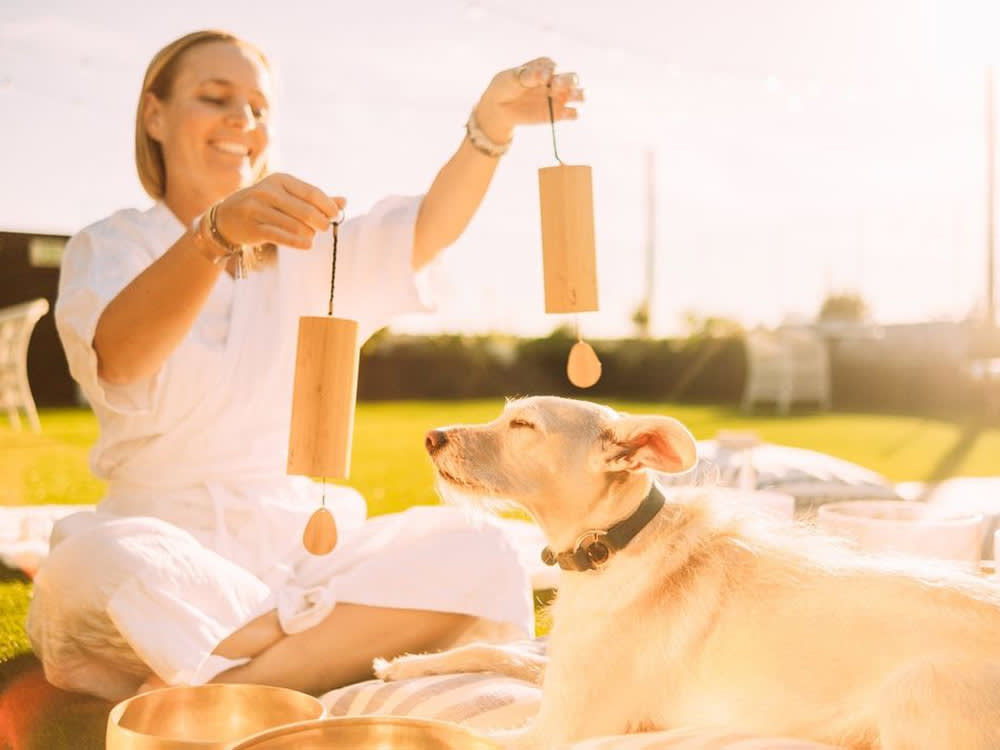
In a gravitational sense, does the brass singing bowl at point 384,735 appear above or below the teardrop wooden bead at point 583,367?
below

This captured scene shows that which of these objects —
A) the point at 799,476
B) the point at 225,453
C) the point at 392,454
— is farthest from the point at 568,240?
the point at 392,454

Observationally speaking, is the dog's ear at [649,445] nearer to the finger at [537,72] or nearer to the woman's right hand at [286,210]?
the woman's right hand at [286,210]

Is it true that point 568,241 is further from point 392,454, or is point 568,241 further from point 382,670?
point 392,454

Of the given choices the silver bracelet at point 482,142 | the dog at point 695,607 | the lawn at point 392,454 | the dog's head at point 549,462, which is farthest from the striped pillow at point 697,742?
the lawn at point 392,454

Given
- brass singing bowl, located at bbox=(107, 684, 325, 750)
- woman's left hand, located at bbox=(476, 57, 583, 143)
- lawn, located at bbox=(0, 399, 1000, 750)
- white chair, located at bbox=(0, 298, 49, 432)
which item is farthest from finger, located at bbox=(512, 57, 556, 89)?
white chair, located at bbox=(0, 298, 49, 432)

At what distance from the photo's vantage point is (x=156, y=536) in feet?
9.75

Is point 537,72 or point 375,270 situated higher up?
point 537,72

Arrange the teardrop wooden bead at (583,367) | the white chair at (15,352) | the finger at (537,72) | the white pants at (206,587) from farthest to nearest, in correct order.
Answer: the white chair at (15,352) < the white pants at (206,587) < the finger at (537,72) < the teardrop wooden bead at (583,367)

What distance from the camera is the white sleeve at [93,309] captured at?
296cm

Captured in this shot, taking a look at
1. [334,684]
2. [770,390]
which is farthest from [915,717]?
[770,390]

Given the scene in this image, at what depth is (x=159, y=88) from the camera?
3553 mm

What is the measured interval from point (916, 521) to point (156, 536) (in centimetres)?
202

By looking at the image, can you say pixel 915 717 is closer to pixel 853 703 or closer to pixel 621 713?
pixel 853 703

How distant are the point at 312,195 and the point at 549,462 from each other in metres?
0.75
